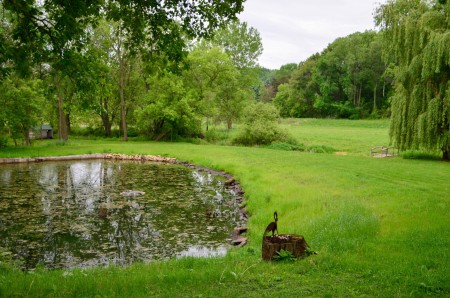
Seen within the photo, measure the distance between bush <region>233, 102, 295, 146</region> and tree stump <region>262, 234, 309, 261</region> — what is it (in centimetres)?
3186

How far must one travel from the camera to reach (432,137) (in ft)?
79.5

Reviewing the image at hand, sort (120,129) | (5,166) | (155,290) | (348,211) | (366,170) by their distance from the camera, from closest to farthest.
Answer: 1. (155,290)
2. (348,211)
3. (366,170)
4. (5,166)
5. (120,129)

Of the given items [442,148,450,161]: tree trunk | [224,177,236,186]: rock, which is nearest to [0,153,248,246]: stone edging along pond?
[224,177,236,186]: rock

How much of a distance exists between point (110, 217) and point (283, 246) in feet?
27.9

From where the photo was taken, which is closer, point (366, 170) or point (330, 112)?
point (366, 170)

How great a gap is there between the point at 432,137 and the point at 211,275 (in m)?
21.9

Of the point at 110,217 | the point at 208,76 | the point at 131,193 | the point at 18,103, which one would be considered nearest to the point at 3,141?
the point at 18,103

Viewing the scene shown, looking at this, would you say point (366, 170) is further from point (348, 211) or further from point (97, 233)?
point (97, 233)

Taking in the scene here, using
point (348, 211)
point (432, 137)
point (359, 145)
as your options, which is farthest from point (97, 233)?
point (359, 145)

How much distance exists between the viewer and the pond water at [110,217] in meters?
10.8

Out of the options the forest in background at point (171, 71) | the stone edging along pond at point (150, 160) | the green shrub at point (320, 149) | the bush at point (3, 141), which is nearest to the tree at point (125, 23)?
the forest in background at point (171, 71)

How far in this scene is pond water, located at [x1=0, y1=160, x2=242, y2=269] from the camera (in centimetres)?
1080

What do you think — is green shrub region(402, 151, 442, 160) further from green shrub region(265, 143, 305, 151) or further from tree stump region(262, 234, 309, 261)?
tree stump region(262, 234, 309, 261)

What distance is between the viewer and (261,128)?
39.8 m
